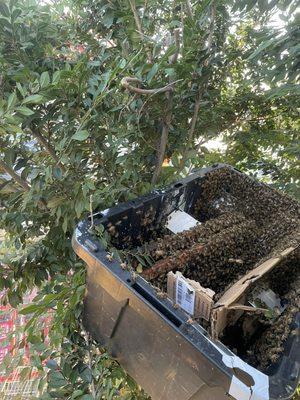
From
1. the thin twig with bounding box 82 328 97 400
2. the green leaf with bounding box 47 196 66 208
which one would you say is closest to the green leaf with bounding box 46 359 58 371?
the thin twig with bounding box 82 328 97 400

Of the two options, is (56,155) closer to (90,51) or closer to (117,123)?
(117,123)

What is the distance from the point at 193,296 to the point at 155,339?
0.52 feet

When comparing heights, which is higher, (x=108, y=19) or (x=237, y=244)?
(x=108, y=19)

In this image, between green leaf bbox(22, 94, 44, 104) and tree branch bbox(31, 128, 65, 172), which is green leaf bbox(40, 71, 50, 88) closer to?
green leaf bbox(22, 94, 44, 104)

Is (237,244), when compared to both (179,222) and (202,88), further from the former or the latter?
(202,88)

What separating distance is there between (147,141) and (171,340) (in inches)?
35.3

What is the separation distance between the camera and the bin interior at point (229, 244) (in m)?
1.06

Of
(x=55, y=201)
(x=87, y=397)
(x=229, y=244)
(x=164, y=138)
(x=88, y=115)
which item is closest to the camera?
(x=87, y=397)

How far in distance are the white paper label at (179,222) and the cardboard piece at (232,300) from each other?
1.07ft

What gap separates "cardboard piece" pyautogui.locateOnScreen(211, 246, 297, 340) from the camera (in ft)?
2.92

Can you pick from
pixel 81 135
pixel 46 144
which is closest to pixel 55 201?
pixel 46 144

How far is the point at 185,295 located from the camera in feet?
3.19

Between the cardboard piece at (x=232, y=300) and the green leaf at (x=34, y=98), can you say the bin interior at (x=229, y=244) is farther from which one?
the green leaf at (x=34, y=98)

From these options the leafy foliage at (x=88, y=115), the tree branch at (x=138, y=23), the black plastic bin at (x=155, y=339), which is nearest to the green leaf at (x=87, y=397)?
the leafy foliage at (x=88, y=115)
